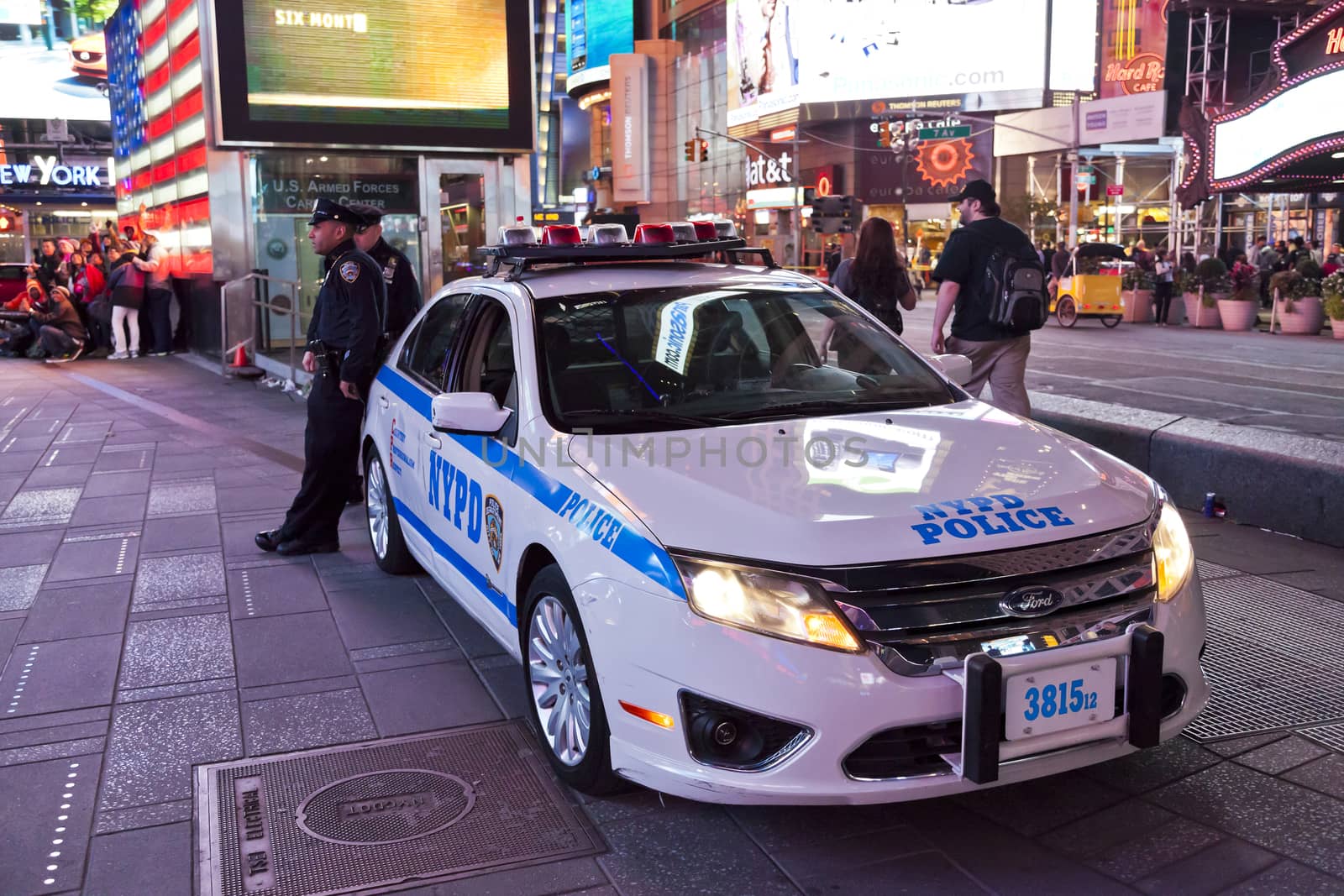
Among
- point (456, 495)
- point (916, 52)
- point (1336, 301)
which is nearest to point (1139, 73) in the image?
point (916, 52)

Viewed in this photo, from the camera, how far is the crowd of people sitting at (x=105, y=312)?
17.8 metres

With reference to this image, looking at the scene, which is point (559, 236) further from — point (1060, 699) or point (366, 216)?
point (1060, 699)

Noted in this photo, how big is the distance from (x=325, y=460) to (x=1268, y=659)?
4598mm

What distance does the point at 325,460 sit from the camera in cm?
659

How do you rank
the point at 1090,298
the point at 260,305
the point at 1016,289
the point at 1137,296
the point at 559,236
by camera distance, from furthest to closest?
1. the point at 1137,296
2. the point at 1090,298
3. the point at 260,305
4. the point at 1016,289
5. the point at 559,236

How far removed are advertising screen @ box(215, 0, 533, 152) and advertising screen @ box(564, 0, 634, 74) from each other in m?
67.8

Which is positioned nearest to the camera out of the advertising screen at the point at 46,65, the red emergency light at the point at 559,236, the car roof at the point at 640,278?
the car roof at the point at 640,278

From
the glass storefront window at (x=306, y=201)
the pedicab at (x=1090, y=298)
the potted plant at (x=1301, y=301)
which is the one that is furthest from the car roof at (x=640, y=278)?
the pedicab at (x=1090, y=298)

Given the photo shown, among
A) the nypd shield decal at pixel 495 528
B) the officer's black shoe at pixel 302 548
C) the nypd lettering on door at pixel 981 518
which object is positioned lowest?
the officer's black shoe at pixel 302 548

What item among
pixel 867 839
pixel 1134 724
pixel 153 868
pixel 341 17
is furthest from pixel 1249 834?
pixel 341 17

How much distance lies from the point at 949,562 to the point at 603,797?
1299mm

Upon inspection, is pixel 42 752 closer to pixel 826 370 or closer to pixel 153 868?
pixel 153 868

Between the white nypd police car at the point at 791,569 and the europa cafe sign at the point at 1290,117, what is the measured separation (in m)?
19.3

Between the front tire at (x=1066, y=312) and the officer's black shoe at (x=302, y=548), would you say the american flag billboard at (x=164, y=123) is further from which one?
the front tire at (x=1066, y=312)
